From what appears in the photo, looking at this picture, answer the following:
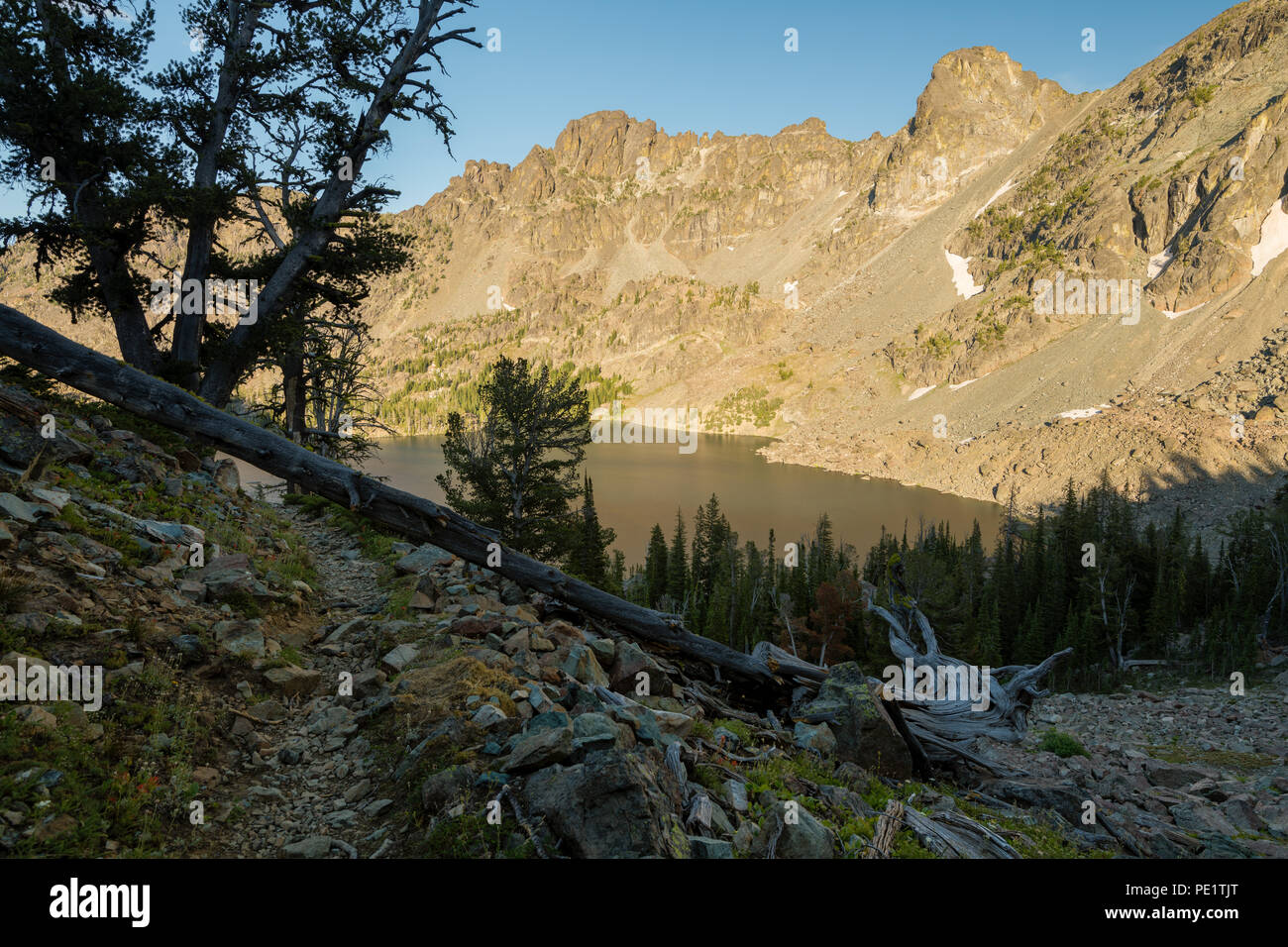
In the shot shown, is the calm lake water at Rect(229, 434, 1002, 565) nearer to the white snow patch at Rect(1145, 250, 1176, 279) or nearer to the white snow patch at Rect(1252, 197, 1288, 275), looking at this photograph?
the white snow patch at Rect(1252, 197, 1288, 275)

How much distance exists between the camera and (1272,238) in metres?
115

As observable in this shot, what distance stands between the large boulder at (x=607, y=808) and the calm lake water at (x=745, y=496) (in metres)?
61.3

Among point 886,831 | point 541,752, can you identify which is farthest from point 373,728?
point 886,831

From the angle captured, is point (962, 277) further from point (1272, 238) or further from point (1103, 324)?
point (1272, 238)

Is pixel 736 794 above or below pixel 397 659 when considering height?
below

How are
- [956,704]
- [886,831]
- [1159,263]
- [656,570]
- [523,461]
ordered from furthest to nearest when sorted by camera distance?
1. [1159,263]
2. [656,570]
3. [523,461]
4. [956,704]
5. [886,831]

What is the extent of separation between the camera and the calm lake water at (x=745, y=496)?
277 feet

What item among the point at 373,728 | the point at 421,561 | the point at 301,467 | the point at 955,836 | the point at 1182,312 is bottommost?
the point at 955,836

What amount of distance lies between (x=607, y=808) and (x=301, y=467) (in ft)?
20.9

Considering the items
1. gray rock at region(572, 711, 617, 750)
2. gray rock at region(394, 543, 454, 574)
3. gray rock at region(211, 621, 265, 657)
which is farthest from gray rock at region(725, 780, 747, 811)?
gray rock at region(394, 543, 454, 574)

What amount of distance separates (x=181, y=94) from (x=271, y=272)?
125 inches

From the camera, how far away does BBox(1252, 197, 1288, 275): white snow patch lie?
112688 millimetres

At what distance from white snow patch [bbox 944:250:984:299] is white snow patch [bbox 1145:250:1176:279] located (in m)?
43.2
